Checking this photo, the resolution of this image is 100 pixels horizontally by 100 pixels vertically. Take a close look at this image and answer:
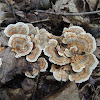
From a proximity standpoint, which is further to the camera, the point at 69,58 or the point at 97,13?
the point at 97,13

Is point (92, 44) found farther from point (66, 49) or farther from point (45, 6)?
point (45, 6)

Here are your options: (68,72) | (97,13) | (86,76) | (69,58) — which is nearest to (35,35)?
(69,58)

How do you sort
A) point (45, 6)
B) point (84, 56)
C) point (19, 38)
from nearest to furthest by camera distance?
point (19, 38), point (84, 56), point (45, 6)

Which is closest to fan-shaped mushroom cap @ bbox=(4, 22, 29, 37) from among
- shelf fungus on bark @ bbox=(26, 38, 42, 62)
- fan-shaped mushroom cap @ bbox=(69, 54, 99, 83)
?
shelf fungus on bark @ bbox=(26, 38, 42, 62)

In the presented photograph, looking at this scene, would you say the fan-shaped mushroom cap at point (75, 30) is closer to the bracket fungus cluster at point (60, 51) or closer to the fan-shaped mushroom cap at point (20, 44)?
the bracket fungus cluster at point (60, 51)

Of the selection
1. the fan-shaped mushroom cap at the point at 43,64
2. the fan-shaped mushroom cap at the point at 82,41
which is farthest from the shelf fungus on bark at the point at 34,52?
the fan-shaped mushroom cap at the point at 82,41

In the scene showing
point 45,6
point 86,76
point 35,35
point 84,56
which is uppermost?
point 45,6

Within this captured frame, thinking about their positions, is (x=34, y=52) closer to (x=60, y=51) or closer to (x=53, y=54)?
(x=53, y=54)

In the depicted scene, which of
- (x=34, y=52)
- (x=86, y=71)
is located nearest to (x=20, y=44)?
(x=34, y=52)
